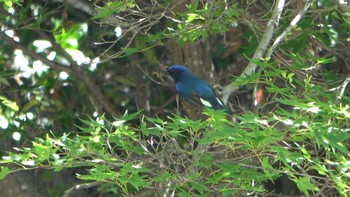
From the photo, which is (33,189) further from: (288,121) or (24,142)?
(288,121)

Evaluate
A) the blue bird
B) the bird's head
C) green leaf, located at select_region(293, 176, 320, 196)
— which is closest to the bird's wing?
the blue bird

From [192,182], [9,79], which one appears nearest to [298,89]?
[192,182]

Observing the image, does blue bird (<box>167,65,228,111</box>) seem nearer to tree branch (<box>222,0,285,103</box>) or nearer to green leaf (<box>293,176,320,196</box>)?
tree branch (<box>222,0,285,103</box>)

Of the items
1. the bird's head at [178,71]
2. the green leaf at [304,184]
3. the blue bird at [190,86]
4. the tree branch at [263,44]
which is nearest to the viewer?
the green leaf at [304,184]

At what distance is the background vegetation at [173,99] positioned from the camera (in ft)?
12.7

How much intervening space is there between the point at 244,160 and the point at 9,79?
2252 millimetres

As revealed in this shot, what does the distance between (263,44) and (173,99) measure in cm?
199

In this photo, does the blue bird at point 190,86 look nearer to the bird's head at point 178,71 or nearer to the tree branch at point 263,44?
the bird's head at point 178,71

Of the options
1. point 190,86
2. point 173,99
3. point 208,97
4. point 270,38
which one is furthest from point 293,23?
point 173,99

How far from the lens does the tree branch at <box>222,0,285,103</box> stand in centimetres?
448

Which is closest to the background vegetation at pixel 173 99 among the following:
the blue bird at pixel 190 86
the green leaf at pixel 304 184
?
the green leaf at pixel 304 184

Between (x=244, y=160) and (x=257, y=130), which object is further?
(x=244, y=160)

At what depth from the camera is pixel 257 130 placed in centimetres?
372

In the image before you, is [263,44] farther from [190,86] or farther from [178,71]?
[178,71]
